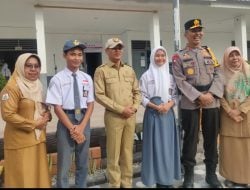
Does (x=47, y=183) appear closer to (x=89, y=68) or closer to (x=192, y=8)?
(x=192, y=8)

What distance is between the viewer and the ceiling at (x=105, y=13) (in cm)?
1056

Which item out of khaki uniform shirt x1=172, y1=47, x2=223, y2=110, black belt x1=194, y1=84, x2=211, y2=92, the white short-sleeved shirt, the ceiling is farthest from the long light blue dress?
the ceiling

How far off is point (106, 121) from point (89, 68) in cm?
1326

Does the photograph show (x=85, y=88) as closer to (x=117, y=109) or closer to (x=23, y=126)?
(x=117, y=109)

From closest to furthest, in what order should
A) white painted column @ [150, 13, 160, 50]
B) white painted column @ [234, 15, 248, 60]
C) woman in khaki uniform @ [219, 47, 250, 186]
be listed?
woman in khaki uniform @ [219, 47, 250, 186]
white painted column @ [150, 13, 160, 50]
white painted column @ [234, 15, 248, 60]

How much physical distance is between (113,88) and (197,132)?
1.12 m

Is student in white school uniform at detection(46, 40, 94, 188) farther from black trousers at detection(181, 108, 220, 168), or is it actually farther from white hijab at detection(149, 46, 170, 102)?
black trousers at detection(181, 108, 220, 168)

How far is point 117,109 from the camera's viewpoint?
11.3 ft

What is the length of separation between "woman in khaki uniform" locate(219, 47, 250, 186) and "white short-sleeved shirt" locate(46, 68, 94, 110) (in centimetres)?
162

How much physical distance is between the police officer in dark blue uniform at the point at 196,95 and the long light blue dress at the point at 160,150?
0.16m

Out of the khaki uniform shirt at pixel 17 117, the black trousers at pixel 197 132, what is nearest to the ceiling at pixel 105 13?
the khaki uniform shirt at pixel 17 117

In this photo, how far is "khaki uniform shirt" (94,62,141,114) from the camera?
349cm

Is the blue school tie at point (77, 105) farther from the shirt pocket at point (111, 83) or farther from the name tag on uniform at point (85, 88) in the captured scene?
the shirt pocket at point (111, 83)

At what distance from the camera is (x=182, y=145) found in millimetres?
3969
